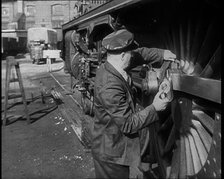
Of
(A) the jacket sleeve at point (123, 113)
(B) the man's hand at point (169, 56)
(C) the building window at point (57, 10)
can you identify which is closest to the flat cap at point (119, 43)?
(A) the jacket sleeve at point (123, 113)

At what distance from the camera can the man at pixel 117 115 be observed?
1.91 metres

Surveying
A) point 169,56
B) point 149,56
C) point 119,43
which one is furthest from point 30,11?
point 119,43

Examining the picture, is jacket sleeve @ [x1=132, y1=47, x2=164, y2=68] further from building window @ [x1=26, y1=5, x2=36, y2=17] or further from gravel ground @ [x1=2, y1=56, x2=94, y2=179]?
building window @ [x1=26, y1=5, x2=36, y2=17]

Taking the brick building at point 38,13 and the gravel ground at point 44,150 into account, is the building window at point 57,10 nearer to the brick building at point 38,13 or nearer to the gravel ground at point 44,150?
the brick building at point 38,13

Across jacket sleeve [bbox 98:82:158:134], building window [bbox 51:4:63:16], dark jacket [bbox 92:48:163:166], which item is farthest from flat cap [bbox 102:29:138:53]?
building window [bbox 51:4:63:16]

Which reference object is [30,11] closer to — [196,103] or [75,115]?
[75,115]

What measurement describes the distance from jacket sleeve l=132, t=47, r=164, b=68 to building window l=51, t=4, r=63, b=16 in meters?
29.4

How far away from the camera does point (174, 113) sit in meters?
2.37

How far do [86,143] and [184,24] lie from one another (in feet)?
8.43

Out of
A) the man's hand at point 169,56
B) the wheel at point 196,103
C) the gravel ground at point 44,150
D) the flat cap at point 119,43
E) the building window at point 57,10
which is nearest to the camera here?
the wheel at point 196,103

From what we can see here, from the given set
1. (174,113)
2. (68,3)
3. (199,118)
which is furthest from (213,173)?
(68,3)

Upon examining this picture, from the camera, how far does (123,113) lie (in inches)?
A: 74.8

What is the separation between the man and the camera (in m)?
1.91

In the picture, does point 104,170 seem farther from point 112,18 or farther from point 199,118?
point 112,18
